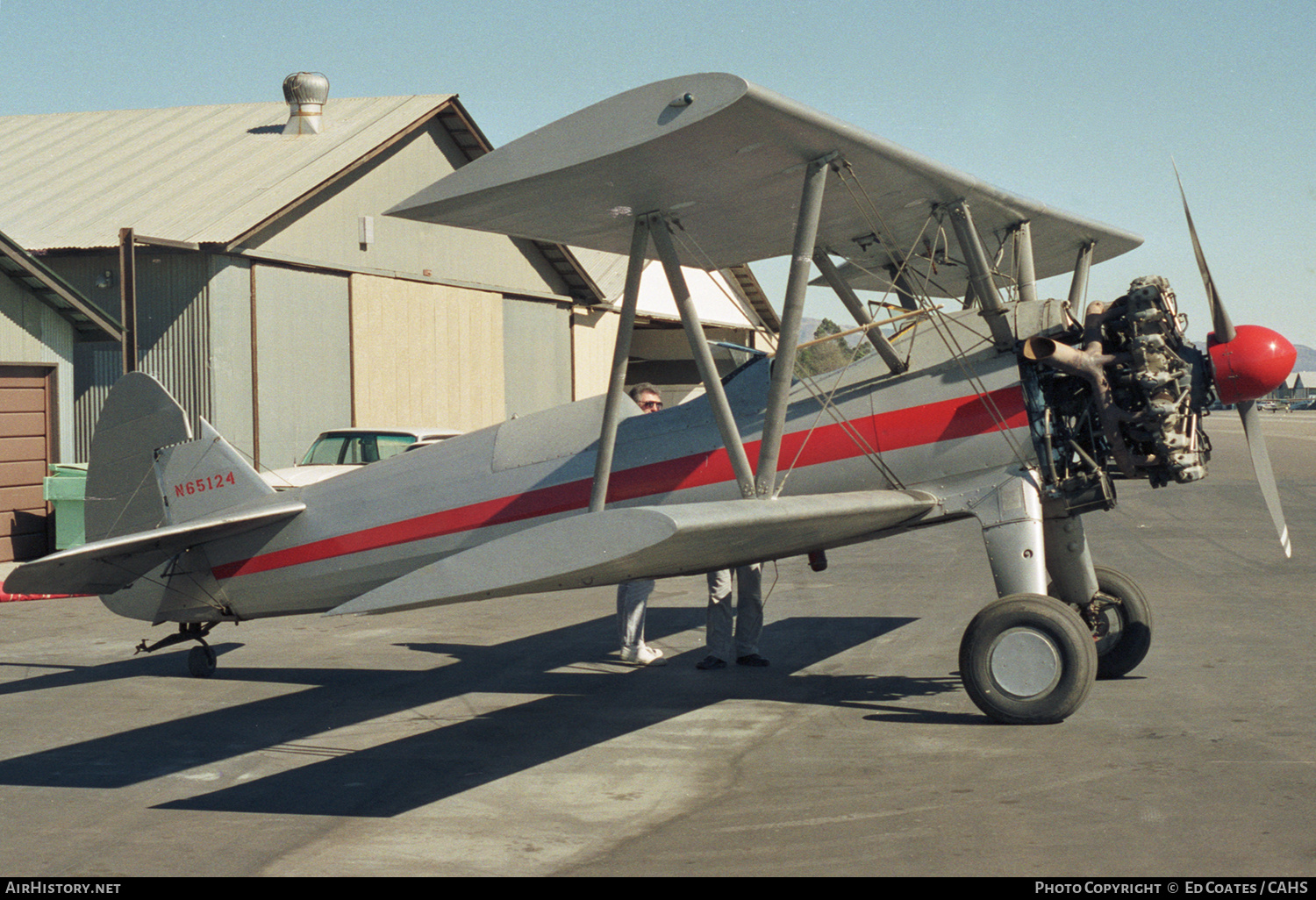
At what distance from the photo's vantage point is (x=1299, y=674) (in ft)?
22.8

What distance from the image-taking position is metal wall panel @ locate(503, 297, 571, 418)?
24.5 meters

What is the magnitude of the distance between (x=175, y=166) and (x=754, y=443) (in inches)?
680

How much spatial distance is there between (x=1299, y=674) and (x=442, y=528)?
527 cm

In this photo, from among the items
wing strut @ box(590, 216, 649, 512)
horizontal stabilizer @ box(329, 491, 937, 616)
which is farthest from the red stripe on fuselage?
horizontal stabilizer @ box(329, 491, 937, 616)

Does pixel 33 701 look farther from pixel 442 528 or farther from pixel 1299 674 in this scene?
pixel 1299 674

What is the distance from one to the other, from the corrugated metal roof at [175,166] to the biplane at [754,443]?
10.7 meters

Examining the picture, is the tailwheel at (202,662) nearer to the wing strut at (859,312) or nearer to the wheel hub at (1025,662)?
the wing strut at (859,312)

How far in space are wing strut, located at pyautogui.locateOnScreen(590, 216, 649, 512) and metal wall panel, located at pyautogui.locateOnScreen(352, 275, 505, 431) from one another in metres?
13.9

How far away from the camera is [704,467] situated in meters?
6.94

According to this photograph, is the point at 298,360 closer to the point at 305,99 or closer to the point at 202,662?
the point at 305,99

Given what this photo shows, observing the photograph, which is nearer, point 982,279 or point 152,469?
point 982,279

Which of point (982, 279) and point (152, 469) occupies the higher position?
point (982, 279)

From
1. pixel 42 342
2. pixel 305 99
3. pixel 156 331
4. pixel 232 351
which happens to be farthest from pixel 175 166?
pixel 42 342
